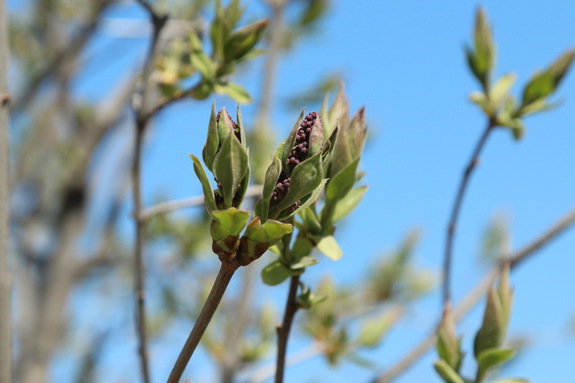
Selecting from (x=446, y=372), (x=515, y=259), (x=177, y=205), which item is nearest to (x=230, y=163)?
(x=446, y=372)

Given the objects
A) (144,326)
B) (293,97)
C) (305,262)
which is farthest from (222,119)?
(293,97)

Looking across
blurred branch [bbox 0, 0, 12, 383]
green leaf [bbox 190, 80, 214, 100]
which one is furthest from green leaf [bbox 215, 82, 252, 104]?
blurred branch [bbox 0, 0, 12, 383]

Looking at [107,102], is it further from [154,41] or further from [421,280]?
[154,41]

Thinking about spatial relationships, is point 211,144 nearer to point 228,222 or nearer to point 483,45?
point 228,222

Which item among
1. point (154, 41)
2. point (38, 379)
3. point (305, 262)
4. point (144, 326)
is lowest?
point (305, 262)

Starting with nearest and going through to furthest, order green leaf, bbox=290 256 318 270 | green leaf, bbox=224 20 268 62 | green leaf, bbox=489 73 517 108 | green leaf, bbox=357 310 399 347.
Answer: green leaf, bbox=290 256 318 270 < green leaf, bbox=224 20 268 62 < green leaf, bbox=489 73 517 108 < green leaf, bbox=357 310 399 347

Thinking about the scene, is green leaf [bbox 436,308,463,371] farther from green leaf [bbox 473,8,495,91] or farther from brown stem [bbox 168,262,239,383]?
green leaf [bbox 473,8,495,91]
